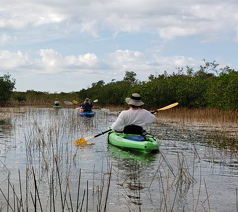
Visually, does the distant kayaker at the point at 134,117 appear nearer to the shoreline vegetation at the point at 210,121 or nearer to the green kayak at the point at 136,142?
the green kayak at the point at 136,142

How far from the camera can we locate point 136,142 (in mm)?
10500

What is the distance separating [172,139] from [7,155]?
5901 mm

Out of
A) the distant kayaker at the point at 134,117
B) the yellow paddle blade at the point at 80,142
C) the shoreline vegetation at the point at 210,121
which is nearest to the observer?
the distant kayaker at the point at 134,117

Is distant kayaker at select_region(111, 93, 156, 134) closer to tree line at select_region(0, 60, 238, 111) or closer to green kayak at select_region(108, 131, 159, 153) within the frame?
green kayak at select_region(108, 131, 159, 153)

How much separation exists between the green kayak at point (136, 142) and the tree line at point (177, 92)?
458 inches

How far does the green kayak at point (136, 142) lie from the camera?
10.2 meters

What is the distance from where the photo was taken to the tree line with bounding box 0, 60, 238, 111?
75.3 ft

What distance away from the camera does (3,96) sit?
40469 millimetres

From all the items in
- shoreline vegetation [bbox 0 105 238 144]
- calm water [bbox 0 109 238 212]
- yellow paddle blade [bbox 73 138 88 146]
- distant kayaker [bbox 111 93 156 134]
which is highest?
distant kayaker [bbox 111 93 156 134]

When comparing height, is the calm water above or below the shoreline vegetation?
below

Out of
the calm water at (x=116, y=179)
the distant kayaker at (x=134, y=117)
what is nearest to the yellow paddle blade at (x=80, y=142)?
the calm water at (x=116, y=179)

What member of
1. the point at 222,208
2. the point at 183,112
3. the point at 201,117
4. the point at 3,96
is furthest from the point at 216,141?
the point at 3,96

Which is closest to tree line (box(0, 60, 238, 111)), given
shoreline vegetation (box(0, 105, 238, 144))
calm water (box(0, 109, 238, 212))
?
shoreline vegetation (box(0, 105, 238, 144))

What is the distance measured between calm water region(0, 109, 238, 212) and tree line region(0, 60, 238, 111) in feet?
35.0
